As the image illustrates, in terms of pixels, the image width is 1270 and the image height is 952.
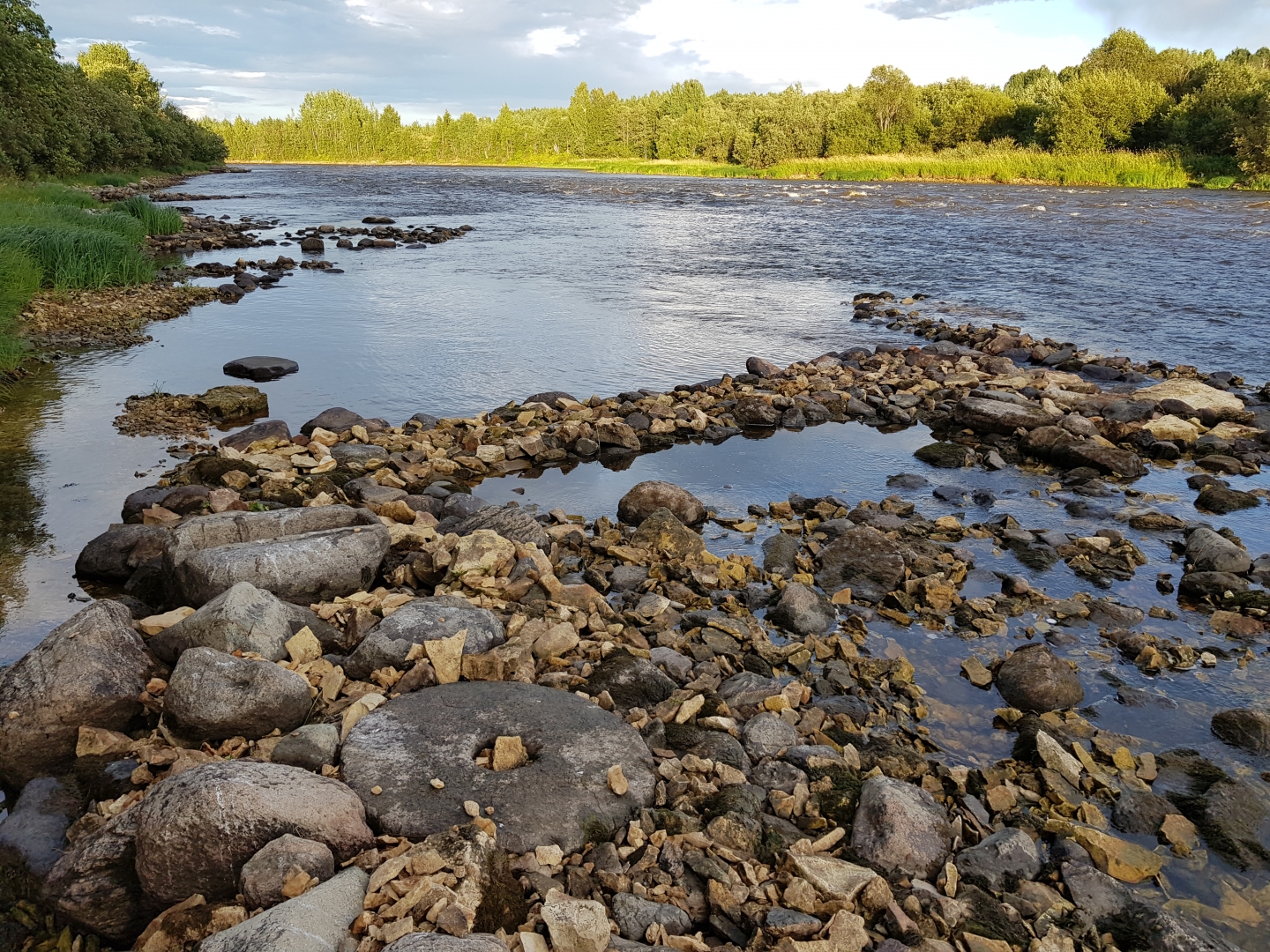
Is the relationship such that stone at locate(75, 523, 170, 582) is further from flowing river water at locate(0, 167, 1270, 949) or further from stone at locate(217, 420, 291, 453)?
stone at locate(217, 420, 291, 453)

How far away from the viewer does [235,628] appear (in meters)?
4.81

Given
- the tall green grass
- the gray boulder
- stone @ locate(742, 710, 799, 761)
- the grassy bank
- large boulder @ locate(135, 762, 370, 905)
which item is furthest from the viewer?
the tall green grass

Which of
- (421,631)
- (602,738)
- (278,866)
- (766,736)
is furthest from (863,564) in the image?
(278,866)

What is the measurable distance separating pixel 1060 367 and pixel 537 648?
1154 cm

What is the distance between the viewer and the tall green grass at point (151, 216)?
25.9 metres

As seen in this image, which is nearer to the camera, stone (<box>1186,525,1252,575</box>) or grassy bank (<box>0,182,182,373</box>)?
stone (<box>1186,525,1252,575</box>)

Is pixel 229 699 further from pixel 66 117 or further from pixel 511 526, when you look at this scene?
pixel 66 117

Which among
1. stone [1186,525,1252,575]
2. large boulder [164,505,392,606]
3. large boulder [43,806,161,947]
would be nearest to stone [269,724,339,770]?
large boulder [43,806,161,947]

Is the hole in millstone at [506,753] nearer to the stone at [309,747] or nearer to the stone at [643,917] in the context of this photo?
the stone at [309,747]

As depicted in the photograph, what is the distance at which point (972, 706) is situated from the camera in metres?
5.12

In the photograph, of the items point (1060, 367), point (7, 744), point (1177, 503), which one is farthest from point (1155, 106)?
point (7, 744)

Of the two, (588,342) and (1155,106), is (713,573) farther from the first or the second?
(1155,106)

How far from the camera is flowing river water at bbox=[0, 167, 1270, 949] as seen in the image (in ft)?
19.0

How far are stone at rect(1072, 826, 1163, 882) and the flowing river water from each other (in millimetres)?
111
